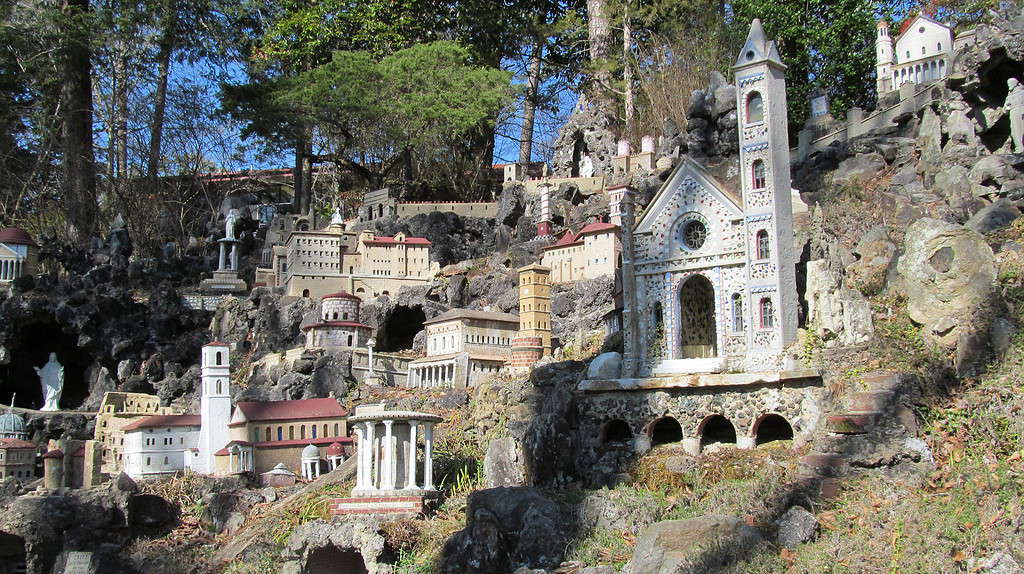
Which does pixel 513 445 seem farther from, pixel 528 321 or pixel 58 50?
pixel 58 50

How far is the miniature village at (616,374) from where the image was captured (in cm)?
2136

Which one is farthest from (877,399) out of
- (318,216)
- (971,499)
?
(318,216)

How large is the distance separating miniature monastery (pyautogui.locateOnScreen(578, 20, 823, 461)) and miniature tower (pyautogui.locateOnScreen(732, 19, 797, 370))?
3 centimetres

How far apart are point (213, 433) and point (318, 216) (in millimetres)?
25690

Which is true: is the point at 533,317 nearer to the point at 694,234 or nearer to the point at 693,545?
the point at 694,234

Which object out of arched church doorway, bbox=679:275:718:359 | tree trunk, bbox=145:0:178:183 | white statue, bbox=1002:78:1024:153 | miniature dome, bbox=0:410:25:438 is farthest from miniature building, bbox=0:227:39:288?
white statue, bbox=1002:78:1024:153

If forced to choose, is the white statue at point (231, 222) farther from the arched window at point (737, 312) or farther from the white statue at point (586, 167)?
the arched window at point (737, 312)

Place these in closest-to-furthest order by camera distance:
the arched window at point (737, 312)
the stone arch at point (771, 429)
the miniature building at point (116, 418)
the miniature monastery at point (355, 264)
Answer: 1. the stone arch at point (771, 429)
2. the arched window at point (737, 312)
3. the miniature building at point (116, 418)
4. the miniature monastery at point (355, 264)

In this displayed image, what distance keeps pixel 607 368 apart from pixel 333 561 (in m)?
9.11

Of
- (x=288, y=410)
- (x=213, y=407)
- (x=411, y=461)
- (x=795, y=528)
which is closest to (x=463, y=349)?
(x=288, y=410)

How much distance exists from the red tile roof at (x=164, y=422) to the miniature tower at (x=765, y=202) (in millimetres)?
21041

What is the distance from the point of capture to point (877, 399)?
22469 millimetres

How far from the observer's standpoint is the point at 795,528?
19.5 meters

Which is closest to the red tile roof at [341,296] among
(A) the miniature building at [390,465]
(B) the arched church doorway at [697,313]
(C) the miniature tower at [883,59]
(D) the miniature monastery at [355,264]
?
(D) the miniature monastery at [355,264]
